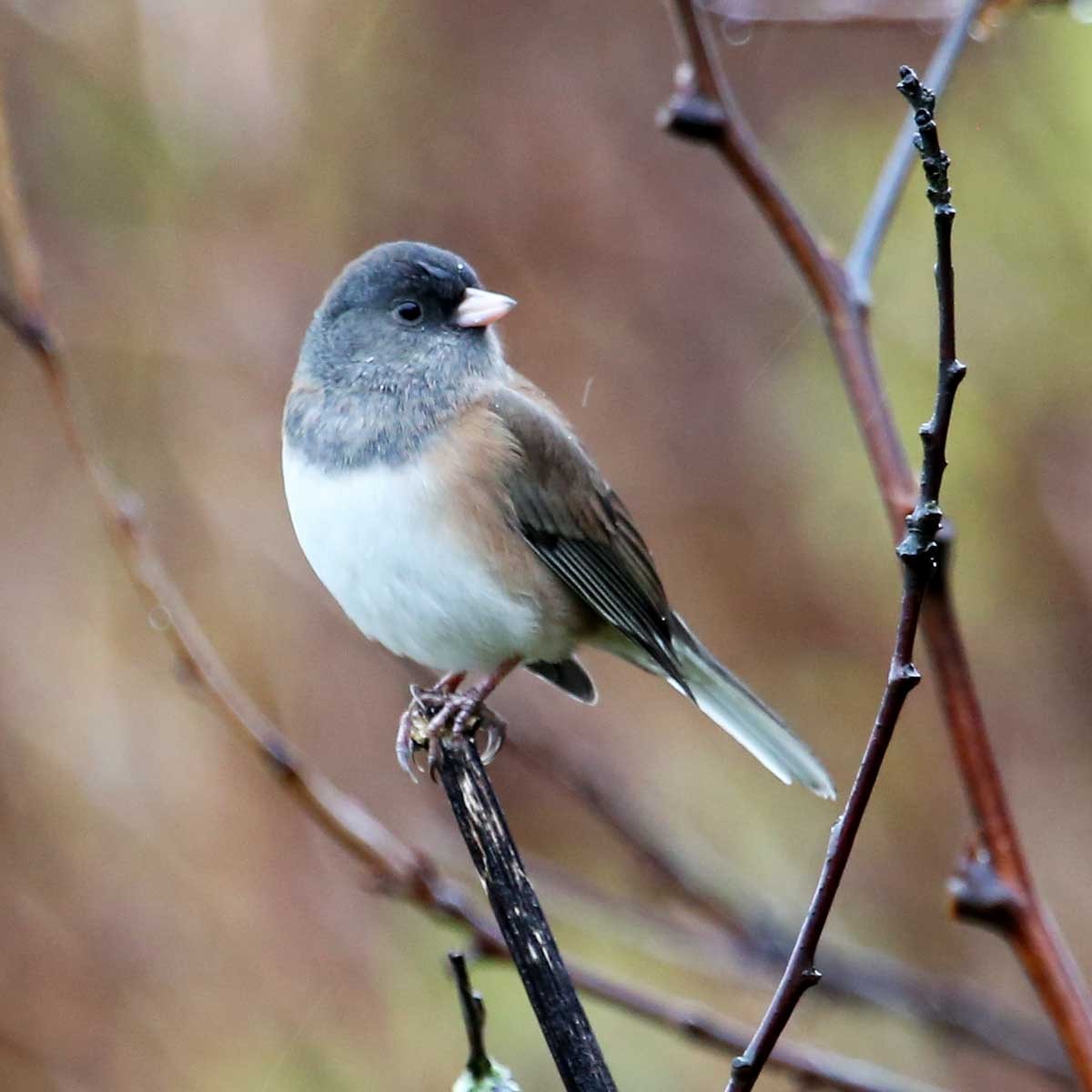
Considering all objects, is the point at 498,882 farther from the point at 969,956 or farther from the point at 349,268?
the point at 969,956

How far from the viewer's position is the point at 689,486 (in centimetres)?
378

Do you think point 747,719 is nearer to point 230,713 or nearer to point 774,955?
point 774,955

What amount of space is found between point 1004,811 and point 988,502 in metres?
2.03

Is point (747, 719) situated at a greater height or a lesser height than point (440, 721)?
greater

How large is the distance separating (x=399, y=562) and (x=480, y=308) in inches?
20.4

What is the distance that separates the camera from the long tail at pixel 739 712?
229cm

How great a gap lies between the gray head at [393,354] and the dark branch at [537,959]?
0.95m

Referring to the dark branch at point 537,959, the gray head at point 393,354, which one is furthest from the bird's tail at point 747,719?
the dark branch at point 537,959

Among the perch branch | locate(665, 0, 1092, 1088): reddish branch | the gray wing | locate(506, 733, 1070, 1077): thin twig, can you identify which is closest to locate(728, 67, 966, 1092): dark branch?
locate(665, 0, 1092, 1088): reddish branch

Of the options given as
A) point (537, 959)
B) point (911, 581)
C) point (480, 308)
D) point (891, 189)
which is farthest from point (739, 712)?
point (911, 581)

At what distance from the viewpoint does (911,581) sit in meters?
1.04

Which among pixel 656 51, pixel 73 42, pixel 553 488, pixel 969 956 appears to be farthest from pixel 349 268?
pixel 969 956

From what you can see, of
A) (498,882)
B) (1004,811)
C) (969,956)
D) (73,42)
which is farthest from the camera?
(969,956)

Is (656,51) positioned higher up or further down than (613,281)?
higher up
